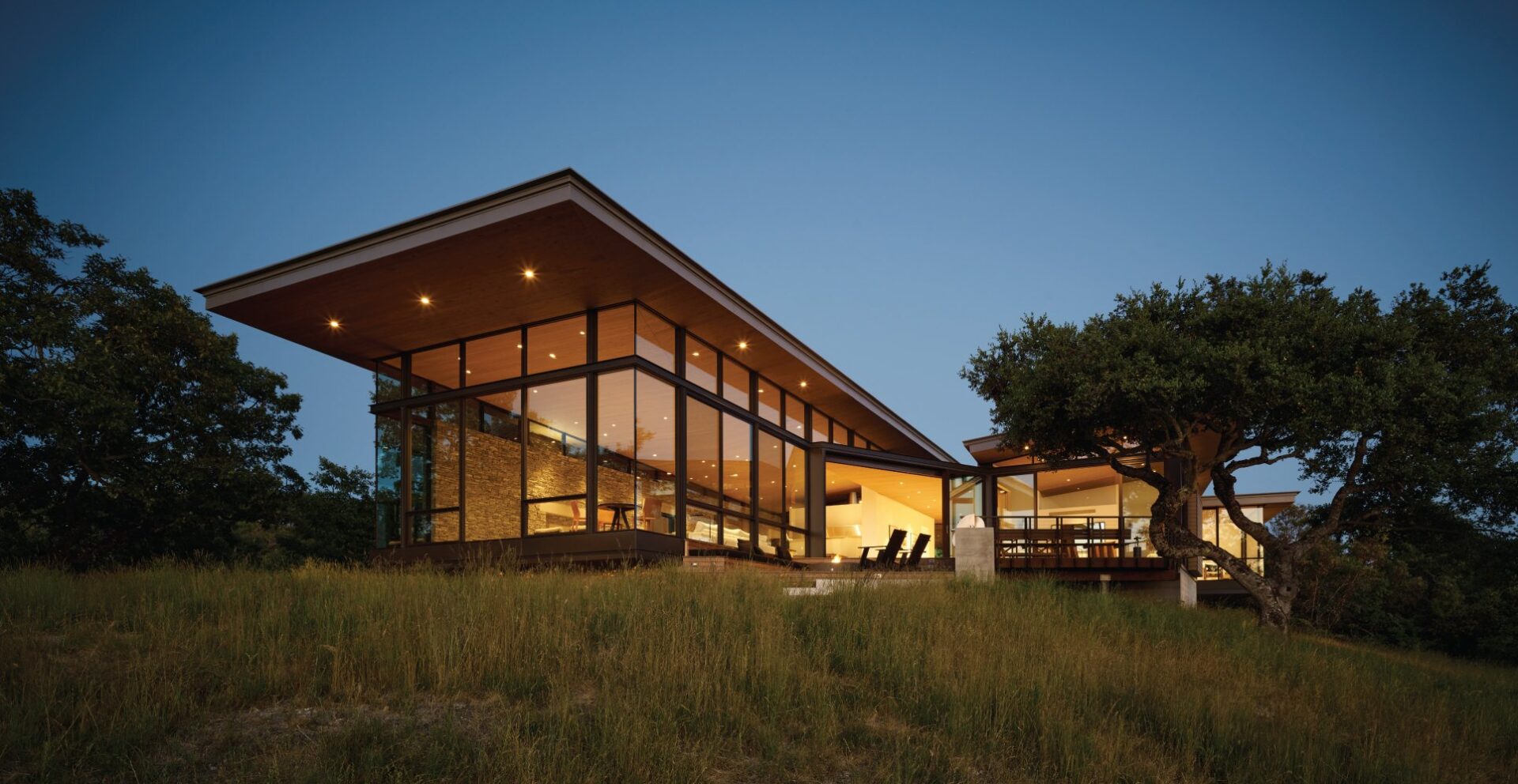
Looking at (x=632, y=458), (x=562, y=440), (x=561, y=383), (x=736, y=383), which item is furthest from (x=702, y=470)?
(x=561, y=383)

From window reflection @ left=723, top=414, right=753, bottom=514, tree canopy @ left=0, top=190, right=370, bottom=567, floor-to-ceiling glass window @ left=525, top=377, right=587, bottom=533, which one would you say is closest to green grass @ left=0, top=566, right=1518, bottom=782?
floor-to-ceiling glass window @ left=525, top=377, right=587, bottom=533

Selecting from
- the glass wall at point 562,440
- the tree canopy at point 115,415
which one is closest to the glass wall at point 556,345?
the glass wall at point 562,440

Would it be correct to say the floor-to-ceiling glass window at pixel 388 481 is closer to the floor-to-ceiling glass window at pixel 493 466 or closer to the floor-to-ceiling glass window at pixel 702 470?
the floor-to-ceiling glass window at pixel 493 466

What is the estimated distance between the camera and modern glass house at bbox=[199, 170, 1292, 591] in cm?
1259

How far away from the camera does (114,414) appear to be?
543 inches

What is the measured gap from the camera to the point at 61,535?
1612 cm

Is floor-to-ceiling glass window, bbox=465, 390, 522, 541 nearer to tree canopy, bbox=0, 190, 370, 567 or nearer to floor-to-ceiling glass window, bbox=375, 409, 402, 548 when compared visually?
floor-to-ceiling glass window, bbox=375, 409, 402, 548

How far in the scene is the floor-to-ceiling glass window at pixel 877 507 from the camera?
24.5m

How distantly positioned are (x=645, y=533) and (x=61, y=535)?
37.1ft

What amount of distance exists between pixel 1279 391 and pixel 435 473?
13724mm

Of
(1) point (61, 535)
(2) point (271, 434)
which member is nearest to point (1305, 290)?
(2) point (271, 434)

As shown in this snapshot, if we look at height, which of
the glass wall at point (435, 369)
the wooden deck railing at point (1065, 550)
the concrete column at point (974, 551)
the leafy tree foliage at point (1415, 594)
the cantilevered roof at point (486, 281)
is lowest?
the leafy tree foliage at point (1415, 594)

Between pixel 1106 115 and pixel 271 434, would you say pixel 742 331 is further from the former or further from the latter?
pixel 1106 115

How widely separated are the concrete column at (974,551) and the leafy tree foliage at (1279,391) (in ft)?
7.93
